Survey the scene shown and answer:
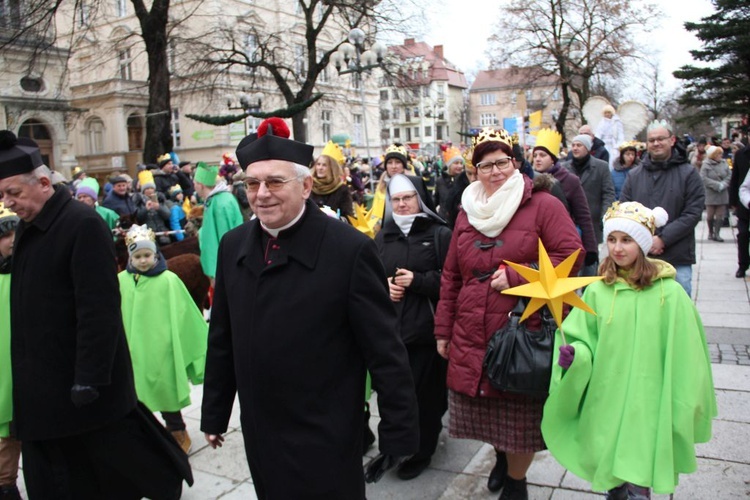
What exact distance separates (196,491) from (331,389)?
7.11ft

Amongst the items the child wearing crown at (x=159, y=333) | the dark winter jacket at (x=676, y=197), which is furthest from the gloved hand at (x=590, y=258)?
the child wearing crown at (x=159, y=333)

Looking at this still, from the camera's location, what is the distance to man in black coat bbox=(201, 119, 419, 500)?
241 cm

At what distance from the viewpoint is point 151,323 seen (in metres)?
4.48

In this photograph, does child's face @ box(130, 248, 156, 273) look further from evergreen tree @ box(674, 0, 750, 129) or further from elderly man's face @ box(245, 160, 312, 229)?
evergreen tree @ box(674, 0, 750, 129)

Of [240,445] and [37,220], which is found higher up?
[37,220]

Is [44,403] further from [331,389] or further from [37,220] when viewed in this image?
[331,389]

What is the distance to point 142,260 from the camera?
4.61 meters

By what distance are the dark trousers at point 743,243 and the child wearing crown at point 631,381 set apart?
643 cm

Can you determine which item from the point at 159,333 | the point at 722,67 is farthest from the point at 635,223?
the point at 722,67

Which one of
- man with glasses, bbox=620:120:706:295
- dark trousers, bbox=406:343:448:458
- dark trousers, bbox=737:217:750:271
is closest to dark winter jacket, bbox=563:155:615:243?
man with glasses, bbox=620:120:706:295

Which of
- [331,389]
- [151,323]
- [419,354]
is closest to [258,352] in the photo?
[331,389]

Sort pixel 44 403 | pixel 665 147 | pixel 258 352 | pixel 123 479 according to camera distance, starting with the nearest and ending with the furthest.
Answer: pixel 258 352 → pixel 44 403 → pixel 123 479 → pixel 665 147

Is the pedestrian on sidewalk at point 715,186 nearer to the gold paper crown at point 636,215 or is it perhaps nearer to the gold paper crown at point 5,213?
the gold paper crown at point 636,215

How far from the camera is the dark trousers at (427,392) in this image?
4.16m
